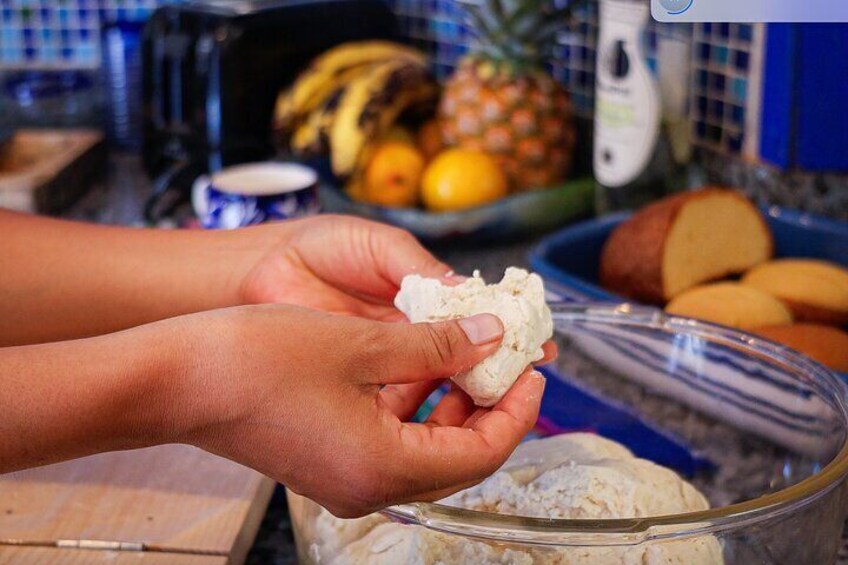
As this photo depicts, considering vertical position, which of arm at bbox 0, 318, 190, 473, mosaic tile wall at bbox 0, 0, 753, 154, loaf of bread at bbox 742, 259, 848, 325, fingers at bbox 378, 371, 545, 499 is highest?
mosaic tile wall at bbox 0, 0, 753, 154

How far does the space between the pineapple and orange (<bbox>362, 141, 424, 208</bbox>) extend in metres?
0.09

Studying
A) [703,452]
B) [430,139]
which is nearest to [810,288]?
[703,452]

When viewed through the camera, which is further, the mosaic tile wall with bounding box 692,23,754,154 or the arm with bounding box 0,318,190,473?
the mosaic tile wall with bounding box 692,23,754,154

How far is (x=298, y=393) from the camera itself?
0.55 m

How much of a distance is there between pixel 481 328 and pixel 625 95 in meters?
0.78

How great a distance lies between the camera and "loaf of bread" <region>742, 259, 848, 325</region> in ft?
3.27

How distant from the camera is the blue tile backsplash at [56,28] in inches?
85.4

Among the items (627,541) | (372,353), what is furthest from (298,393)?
(627,541)

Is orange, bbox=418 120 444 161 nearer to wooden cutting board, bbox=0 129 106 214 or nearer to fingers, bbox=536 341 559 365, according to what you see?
wooden cutting board, bbox=0 129 106 214

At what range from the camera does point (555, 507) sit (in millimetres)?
625

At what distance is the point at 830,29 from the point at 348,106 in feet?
2.52

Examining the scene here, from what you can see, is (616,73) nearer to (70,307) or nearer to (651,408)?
(651,408)

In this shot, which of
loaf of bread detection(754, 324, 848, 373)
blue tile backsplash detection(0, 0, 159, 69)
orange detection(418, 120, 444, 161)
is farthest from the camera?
blue tile backsplash detection(0, 0, 159, 69)

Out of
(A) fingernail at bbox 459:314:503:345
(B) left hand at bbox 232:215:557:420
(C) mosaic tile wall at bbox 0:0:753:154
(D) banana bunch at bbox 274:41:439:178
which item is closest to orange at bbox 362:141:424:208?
(D) banana bunch at bbox 274:41:439:178
